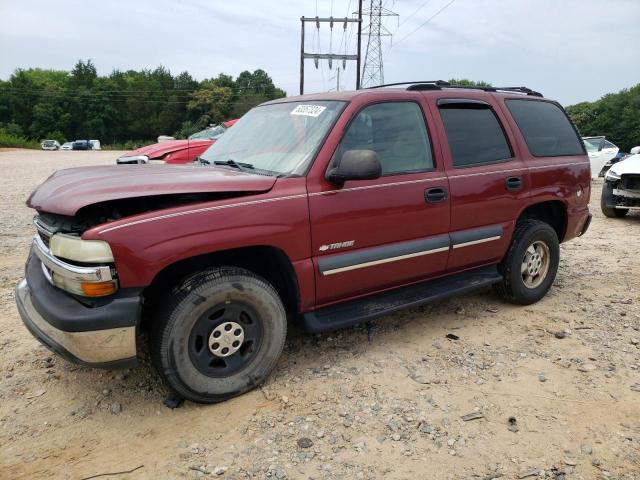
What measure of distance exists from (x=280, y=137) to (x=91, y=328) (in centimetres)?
176

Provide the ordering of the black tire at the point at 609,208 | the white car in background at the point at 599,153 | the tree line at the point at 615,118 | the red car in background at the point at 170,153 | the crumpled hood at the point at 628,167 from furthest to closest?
the tree line at the point at 615,118
the white car in background at the point at 599,153
the black tire at the point at 609,208
the red car in background at the point at 170,153
the crumpled hood at the point at 628,167

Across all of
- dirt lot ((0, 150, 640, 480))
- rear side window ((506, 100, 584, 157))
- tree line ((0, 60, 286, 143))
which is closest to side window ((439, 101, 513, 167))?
rear side window ((506, 100, 584, 157))

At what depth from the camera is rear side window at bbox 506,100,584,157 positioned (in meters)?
4.29

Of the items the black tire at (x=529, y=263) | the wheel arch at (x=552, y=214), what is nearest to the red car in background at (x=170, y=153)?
the wheel arch at (x=552, y=214)

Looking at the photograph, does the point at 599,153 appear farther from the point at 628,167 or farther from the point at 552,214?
the point at 552,214

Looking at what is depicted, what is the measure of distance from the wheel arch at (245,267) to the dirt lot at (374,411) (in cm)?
55

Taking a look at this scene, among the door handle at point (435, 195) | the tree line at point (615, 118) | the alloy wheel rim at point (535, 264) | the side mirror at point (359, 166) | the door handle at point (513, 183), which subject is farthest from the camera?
the tree line at point (615, 118)

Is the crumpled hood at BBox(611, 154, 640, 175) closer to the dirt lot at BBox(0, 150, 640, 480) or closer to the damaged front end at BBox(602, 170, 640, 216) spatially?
the damaged front end at BBox(602, 170, 640, 216)

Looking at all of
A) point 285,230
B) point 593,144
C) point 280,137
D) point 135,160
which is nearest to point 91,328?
point 285,230

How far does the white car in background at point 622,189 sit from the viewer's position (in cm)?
825

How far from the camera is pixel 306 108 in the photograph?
3488 millimetres

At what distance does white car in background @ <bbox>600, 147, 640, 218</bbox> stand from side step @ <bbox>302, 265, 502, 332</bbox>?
18.6 ft

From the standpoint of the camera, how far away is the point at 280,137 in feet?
11.2

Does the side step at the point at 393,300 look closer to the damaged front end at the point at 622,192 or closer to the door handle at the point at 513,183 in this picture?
the door handle at the point at 513,183
